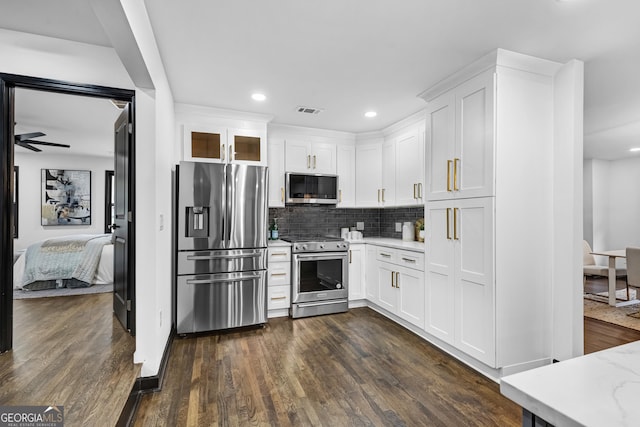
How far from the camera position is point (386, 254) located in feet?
12.5

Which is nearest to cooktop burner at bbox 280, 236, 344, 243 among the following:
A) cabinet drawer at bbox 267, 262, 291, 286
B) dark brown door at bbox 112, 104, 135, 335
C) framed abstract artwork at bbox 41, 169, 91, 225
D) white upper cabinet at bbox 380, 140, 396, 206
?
cabinet drawer at bbox 267, 262, 291, 286

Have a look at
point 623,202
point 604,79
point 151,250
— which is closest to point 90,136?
point 151,250

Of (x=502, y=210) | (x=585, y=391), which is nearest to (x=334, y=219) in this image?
(x=502, y=210)

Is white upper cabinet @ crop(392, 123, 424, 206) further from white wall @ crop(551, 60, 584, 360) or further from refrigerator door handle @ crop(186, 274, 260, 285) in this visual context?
refrigerator door handle @ crop(186, 274, 260, 285)

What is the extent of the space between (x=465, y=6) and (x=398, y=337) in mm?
2829

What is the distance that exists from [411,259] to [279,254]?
1522 millimetres

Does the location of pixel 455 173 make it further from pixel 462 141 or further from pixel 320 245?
pixel 320 245

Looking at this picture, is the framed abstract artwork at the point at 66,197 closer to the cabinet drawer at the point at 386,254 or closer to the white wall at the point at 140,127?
the white wall at the point at 140,127

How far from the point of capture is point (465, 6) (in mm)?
1823

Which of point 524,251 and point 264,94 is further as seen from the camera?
point 264,94

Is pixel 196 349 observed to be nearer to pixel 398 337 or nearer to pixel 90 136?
pixel 398 337

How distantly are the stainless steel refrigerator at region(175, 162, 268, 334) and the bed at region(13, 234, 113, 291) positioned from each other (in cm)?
238

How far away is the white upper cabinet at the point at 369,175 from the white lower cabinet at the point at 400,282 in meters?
0.82

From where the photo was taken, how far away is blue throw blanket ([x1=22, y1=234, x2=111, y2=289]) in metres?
4.37
